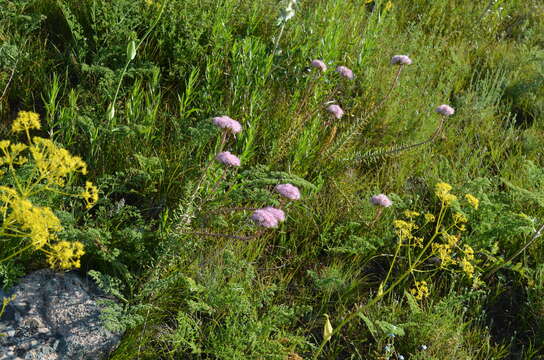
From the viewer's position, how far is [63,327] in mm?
1878

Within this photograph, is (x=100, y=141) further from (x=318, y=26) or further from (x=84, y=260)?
(x=318, y=26)

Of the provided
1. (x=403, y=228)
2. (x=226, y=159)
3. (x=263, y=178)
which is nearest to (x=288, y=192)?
(x=263, y=178)

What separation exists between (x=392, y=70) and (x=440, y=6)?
145 cm

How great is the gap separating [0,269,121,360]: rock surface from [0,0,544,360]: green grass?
10 cm

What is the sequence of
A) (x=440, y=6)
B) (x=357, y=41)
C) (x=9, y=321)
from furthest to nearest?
(x=440, y=6) → (x=357, y=41) → (x=9, y=321)

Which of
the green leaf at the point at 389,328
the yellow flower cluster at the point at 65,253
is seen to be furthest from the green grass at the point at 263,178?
the yellow flower cluster at the point at 65,253

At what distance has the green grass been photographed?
6.86 feet

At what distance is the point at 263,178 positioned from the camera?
2.29 m

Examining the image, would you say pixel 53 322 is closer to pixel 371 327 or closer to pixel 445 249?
pixel 371 327

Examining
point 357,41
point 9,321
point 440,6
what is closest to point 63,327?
point 9,321

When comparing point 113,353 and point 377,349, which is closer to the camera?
point 113,353

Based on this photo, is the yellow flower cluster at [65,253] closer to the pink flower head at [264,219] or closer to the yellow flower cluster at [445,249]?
the pink flower head at [264,219]

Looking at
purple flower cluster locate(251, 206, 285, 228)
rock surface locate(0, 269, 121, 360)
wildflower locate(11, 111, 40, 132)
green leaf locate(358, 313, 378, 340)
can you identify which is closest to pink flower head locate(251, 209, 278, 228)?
purple flower cluster locate(251, 206, 285, 228)

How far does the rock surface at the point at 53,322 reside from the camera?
5.85 feet
